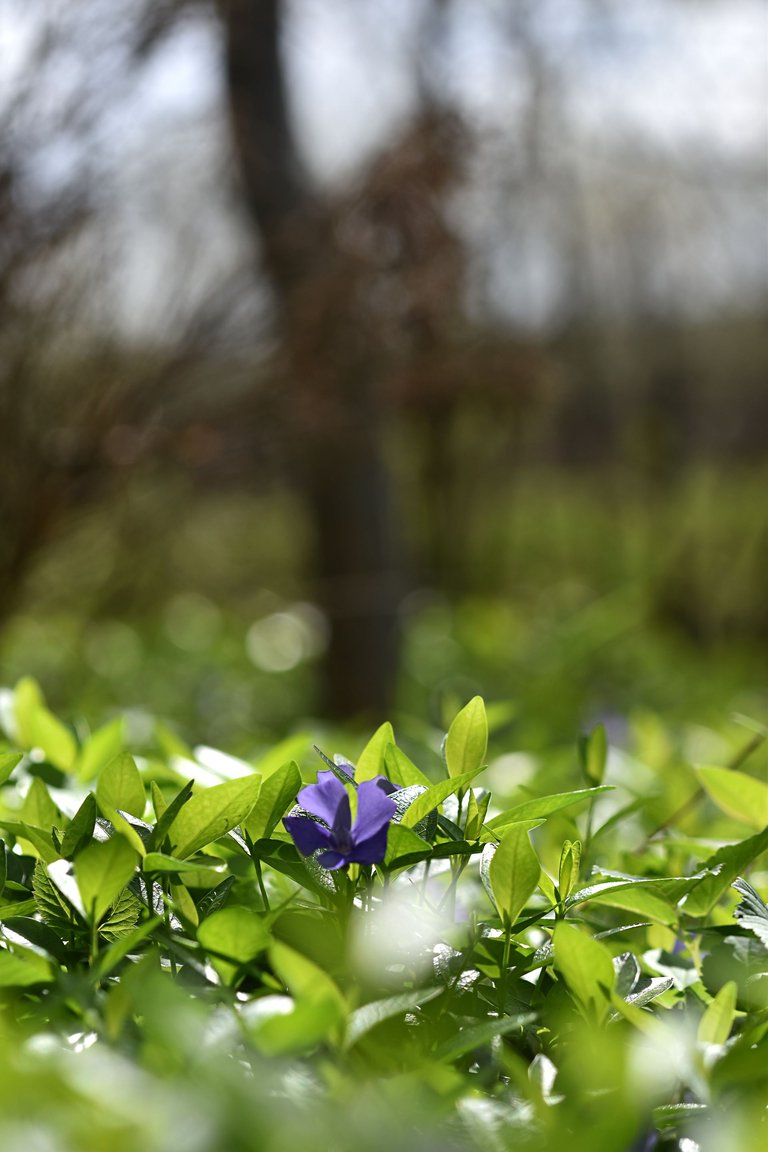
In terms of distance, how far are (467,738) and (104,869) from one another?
28 centimetres

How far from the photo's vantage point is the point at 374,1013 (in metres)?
0.59

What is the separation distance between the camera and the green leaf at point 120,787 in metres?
0.75

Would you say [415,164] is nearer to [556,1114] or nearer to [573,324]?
[556,1114]

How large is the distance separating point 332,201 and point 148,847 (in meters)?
2.31

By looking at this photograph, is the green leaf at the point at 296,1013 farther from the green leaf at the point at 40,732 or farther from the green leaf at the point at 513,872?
the green leaf at the point at 40,732

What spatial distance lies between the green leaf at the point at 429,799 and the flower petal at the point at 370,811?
1.0 inches

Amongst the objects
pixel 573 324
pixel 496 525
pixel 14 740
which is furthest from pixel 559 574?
pixel 14 740

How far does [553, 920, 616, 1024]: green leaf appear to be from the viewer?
632 millimetres

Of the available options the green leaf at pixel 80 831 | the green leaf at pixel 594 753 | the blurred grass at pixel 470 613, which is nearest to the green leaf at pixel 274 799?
the green leaf at pixel 80 831

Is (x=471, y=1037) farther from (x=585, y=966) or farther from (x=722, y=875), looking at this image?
(x=722, y=875)

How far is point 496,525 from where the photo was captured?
6.80m

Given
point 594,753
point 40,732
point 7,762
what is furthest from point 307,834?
point 40,732

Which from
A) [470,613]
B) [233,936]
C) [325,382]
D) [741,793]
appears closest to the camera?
[233,936]

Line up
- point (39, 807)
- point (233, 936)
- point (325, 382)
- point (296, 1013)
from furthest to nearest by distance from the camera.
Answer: point (325, 382) → point (39, 807) → point (233, 936) → point (296, 1013)
